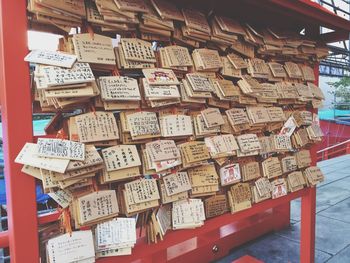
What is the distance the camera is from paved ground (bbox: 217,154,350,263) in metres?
3.18

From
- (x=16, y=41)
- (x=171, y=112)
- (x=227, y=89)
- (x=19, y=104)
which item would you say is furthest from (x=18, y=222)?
(x=227, y=89)

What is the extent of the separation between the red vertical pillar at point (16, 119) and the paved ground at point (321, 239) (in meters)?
2.34

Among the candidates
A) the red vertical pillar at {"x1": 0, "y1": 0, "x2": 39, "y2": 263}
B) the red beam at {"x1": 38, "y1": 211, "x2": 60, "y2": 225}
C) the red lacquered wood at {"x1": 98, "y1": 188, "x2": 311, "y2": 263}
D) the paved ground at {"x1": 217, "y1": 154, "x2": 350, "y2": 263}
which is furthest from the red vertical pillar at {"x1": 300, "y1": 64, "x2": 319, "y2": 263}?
the red vertical pillar at {"x1": 0, "y1": 0, "x2": 39, "y2": 263}

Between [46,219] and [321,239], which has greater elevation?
[46,219]

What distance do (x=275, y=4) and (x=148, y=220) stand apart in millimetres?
1564

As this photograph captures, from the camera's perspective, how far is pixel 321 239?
Result: 355 centimetres

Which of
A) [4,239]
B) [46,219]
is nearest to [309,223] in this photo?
[46,219]

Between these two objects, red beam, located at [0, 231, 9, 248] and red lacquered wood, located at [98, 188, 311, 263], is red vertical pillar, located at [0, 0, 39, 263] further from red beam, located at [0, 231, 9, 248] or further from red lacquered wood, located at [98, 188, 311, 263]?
red lacquered wood, located at [98, 188, 311, 263]

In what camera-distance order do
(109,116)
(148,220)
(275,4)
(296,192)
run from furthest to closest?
1. (296,192)
2. (275,4)
3. (148,220)
4. (109,116)

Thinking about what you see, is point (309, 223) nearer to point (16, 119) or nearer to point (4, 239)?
point (4, 239)

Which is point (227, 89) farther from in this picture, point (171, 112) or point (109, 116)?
point (109, 116)

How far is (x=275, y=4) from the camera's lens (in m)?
1.90

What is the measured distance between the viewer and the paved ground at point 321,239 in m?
3.18

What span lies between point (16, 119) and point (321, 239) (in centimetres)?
362
